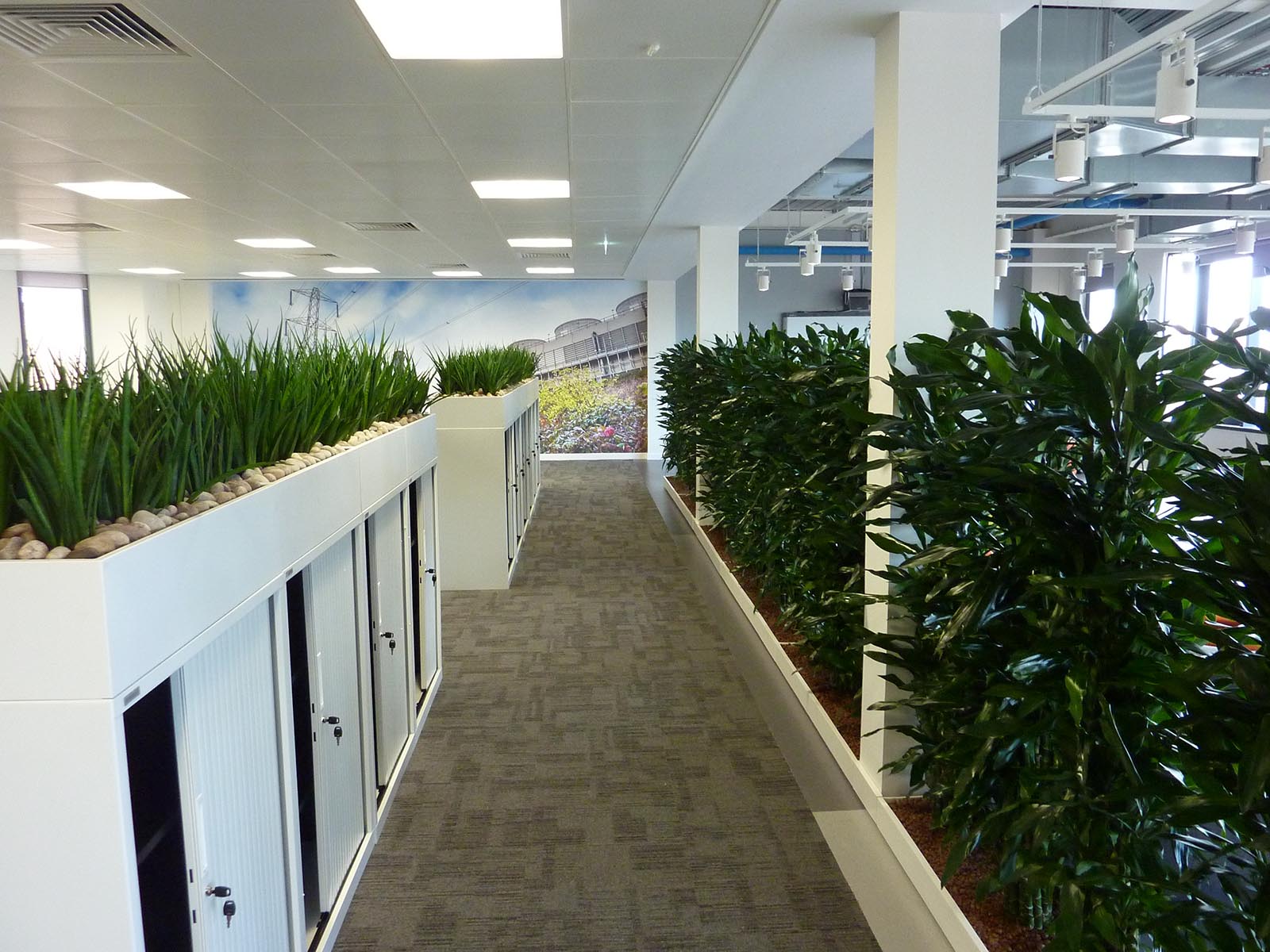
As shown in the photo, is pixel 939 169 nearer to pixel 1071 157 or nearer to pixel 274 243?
pixel 1071 157

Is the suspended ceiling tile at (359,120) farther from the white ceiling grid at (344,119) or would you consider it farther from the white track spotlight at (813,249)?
the white track spotlight at (813,249)

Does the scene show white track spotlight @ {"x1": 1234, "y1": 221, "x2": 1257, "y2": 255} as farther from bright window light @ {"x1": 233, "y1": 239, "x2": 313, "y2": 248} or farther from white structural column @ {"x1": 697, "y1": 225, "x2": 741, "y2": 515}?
bright window light @ {"x1": 233, "y1": 239, "x2": 313, "y2": 248}

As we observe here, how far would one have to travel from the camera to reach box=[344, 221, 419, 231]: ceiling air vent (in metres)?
7.53

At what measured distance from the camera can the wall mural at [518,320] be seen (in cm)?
1345

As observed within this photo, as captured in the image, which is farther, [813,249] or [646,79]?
[813,249]

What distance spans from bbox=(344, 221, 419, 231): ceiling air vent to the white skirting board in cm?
438

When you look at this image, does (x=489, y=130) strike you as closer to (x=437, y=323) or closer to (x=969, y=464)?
(x=969, y=464)

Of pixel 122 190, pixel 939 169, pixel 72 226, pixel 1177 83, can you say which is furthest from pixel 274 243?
pixel 1177 83

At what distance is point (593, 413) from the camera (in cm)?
1416

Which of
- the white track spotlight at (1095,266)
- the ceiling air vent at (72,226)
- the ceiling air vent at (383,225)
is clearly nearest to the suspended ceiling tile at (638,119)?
the ceiling air vent at (383,225)

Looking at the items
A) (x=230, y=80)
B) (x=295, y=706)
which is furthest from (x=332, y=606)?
(x=230, y=80)

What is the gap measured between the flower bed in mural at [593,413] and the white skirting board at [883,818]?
9.02 metres

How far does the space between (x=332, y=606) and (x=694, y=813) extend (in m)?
1.38

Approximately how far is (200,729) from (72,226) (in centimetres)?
740
